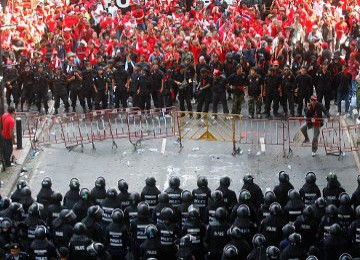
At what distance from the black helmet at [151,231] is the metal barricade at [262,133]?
970 centimetres

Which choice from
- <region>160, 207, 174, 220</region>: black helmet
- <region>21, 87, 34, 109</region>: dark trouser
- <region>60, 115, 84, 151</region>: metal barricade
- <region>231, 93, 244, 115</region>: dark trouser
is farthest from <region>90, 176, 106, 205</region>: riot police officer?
<region>21, 87, 34, 109</region>: dark trouser

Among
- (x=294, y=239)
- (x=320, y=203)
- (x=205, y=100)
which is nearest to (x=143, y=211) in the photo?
(x=294, y=239)

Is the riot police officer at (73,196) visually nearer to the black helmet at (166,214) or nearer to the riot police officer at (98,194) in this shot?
the riot police officer at (98,194)

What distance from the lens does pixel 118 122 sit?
27719 millimetres

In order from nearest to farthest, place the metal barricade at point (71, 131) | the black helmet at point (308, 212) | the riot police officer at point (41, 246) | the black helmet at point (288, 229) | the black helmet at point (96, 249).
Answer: the black helmet at point (96, 249) → the riot police officer at point (41, 246) → the black helmet at point (288, 229) → the black helmet at point (308, 212) → the metal barricade at point (71, 131)

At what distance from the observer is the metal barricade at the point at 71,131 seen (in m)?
26.1

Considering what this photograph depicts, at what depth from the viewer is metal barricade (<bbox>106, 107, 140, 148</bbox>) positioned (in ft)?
86.7

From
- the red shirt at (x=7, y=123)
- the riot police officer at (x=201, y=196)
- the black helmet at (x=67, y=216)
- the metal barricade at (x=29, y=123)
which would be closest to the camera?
the black helmet at (x=67, y=216)

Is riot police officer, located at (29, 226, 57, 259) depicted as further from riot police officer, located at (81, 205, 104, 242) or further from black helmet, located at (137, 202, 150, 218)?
black helmet, located at (137, 202, 150, 218)

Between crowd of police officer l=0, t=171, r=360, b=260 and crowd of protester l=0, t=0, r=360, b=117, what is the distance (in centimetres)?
917

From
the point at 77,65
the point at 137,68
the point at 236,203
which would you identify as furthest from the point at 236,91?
the point at 236,203

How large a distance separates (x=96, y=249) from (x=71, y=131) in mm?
11581

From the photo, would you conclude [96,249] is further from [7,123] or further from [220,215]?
[7,123]

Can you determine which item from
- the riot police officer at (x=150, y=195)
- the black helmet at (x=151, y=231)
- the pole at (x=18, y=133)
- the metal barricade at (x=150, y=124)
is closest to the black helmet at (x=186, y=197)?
the riot police officer at (x=150, y=195)
